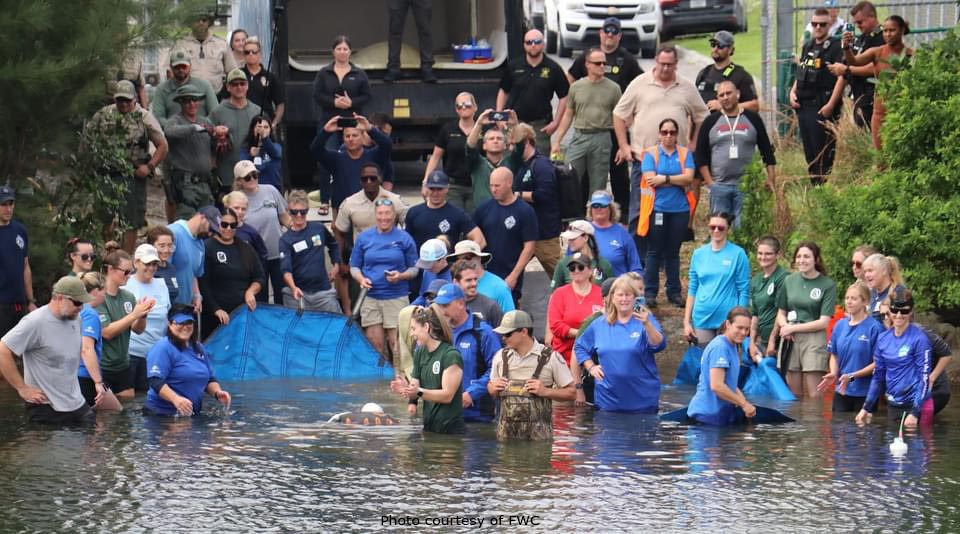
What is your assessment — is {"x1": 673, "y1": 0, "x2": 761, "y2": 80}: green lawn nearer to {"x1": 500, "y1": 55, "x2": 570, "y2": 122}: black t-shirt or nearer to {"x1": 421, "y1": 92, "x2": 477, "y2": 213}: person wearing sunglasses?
{"x1": 500, "y1": 55, "x2": 570, "y2": 122}: black t-shirt

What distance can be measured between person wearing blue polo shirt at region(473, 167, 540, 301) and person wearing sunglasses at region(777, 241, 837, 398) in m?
2.68

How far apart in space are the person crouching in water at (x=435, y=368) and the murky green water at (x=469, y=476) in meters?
0.32

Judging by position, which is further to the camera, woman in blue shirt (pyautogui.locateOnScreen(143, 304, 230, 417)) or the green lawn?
the green lawn

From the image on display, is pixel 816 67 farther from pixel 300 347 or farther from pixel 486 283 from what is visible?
pixel 300 347

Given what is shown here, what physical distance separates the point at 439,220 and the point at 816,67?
5.01 metres

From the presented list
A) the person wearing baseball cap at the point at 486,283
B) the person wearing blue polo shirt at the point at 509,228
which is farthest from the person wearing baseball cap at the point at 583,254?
the person wearing blue polo shirt at the point at 509,228

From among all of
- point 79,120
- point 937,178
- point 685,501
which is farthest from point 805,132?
point 685,501

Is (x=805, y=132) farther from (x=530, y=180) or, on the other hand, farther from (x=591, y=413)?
(x=591, y=413)

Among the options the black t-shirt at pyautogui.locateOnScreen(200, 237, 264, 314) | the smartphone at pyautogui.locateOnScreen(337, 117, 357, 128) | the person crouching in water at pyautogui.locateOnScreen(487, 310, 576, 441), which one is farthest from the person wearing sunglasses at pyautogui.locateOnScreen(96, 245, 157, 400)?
the smartphone at pyautogui.locateOnScreen(337, 117, 357, 128)

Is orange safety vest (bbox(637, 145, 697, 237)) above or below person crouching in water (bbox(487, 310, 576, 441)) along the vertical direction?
above

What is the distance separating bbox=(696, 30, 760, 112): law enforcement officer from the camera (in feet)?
62.7

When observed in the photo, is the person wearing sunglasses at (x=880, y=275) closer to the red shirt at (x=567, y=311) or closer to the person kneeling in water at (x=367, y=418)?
the red shirt at (x=567, y=311)

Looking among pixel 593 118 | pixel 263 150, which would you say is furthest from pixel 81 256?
pixel 593 118

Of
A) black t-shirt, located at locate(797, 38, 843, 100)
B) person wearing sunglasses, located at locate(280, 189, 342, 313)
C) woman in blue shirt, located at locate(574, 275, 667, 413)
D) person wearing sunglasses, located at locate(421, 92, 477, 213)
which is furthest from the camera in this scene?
black t-shirt, located at locate(797, 38, 843, 100)
